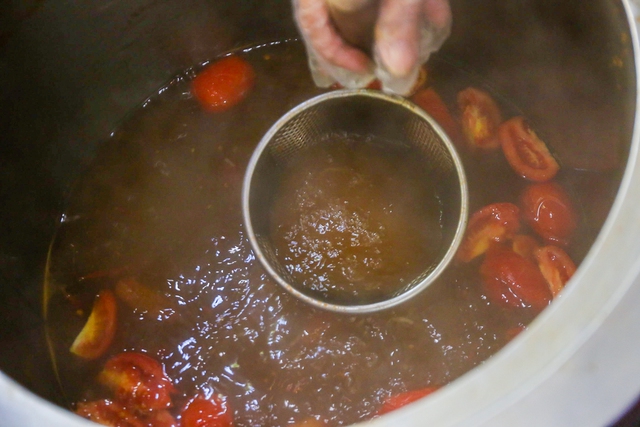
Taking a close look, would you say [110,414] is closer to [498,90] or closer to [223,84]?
[223,84]

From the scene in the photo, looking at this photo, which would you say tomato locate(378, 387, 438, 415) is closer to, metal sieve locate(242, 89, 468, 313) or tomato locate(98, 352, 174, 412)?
metal sieve locate(242, 89, 468, 313)

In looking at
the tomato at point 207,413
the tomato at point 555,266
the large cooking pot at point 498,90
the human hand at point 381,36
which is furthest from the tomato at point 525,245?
the tomato at point 207,413

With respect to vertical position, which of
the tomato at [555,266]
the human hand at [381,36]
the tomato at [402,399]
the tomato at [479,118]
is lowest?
the tomato at [402,399]

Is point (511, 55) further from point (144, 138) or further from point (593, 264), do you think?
point (144, 138)

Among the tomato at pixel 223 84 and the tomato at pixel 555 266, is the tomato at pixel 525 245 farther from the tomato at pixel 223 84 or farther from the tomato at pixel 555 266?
the tomato at pixel 223 84

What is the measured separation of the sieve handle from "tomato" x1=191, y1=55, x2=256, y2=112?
0.50 metres

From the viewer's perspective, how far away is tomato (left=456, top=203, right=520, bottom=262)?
1066 millimetres

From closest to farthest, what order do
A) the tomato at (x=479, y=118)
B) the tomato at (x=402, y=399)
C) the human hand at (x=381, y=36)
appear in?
the human hand at (x=381, y=36), the tomato at (x=402, y=399), the tomato at (x=479, y=118)

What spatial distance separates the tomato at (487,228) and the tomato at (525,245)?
0.6 inches

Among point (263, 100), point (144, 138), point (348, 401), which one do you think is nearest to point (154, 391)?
point (348, 401)

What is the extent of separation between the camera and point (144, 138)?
1220mm

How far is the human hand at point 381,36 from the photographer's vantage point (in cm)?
65

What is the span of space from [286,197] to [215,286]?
0.80 ft

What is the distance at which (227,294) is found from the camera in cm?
106
